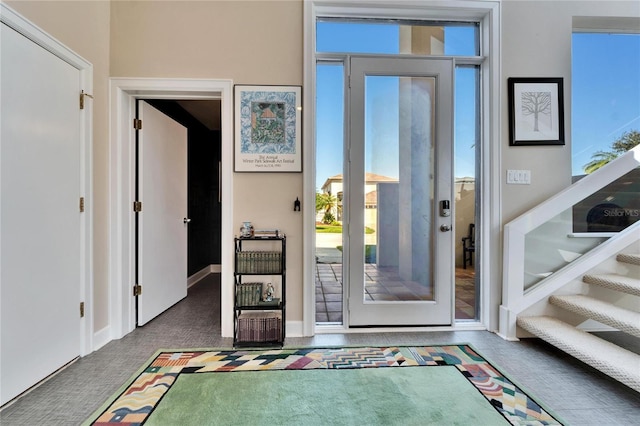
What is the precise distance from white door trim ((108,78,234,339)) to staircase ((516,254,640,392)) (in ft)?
7.91

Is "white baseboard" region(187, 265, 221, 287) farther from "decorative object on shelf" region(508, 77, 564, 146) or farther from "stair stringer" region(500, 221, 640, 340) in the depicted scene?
"decorative object on shelf" region(508, 77, 564, 146)

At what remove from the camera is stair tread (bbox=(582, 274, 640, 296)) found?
2.09 metres

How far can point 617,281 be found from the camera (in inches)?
86.8

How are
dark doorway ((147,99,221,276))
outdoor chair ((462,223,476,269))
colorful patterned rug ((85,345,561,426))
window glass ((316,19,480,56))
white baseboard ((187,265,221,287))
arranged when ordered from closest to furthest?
colorful patterned rug ((85,345,561,426)), window glass ((316,19,480,56)), outdoor chair ((462,223,476,269)), dark doorway ((147,99,221,276)), white baseboard ((187,265,221,287))

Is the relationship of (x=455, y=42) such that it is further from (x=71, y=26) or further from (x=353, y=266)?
(x=71, y=26)

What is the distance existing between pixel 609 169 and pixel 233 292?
3.19 meters

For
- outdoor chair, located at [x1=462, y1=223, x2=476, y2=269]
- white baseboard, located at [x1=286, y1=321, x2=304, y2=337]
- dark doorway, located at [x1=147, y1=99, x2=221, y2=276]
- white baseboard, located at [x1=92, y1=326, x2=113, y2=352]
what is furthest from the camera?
dark doorway, located at [x1=147, y1=99, x2=221, y2=276]

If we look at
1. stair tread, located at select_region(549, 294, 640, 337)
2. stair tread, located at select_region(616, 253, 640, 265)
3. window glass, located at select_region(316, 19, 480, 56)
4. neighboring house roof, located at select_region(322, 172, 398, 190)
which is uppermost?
window glass, located at select_region(316, 19, 480, 56)

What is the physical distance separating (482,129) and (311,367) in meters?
2.43

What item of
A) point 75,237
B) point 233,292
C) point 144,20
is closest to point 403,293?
point 233,292

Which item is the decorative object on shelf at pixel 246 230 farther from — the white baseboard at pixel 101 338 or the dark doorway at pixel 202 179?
the dark doorway at pixel 202 179

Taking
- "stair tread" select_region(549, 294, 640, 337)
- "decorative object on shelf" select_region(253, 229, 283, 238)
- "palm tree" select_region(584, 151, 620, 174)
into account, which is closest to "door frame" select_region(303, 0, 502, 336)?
"decorative object on shelf" select_region(253, 229, 283, 238)

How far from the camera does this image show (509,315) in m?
2.46

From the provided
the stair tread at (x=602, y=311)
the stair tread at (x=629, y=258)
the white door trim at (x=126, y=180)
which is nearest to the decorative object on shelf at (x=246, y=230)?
the white door trim at (x=126, y=180)
